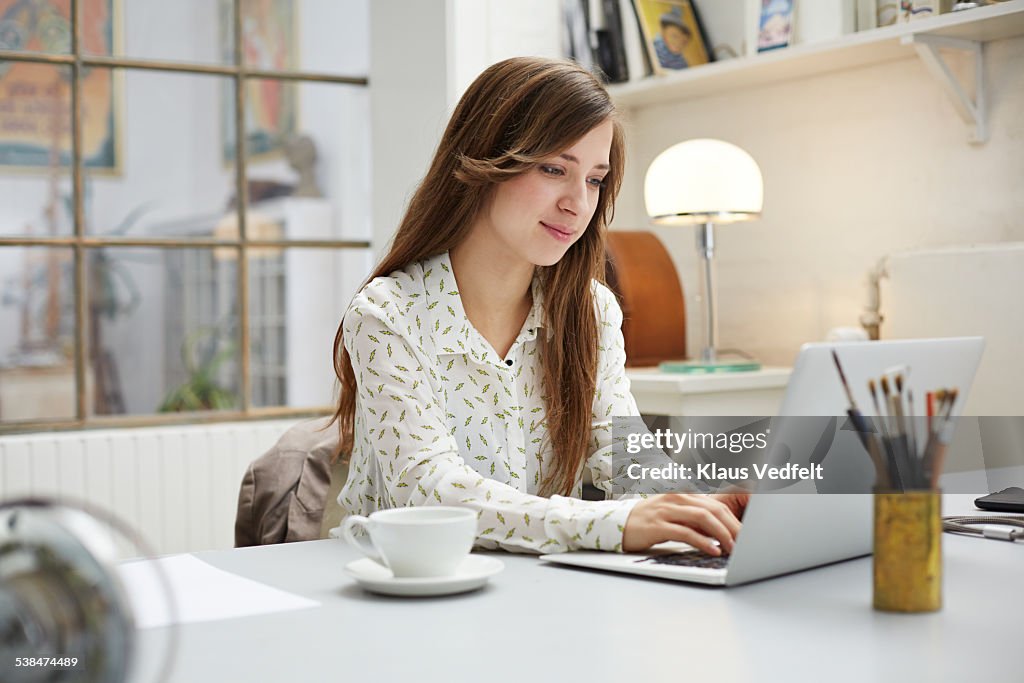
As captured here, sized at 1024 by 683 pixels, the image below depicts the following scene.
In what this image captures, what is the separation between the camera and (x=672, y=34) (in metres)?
2.93

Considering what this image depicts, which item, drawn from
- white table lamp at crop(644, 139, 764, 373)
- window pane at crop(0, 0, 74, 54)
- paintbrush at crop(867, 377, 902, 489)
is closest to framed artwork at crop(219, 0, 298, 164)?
window pane at crop(0, 0, 74, 54)

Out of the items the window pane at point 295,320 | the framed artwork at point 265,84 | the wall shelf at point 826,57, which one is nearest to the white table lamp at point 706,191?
the wall shelf at point 826,57

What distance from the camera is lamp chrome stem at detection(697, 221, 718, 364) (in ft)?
8.64

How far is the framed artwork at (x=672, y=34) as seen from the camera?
2875 mm

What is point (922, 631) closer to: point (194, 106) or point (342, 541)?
point (342, 541)

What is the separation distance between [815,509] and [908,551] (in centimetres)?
14

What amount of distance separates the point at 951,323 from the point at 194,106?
9.22 ft

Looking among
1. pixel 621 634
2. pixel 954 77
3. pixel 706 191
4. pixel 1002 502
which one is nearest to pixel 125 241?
pixel 706 191

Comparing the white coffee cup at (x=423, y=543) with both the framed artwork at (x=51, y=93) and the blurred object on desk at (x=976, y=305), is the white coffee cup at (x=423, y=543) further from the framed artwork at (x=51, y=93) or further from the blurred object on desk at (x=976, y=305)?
the framed artwork at (x=51, y=93)

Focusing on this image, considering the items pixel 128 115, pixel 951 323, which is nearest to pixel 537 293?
pixel 951 323

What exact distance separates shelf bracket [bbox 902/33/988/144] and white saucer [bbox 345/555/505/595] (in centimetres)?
175

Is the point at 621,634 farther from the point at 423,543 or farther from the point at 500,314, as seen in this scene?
the point at 500,314

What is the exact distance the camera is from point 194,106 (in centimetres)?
404

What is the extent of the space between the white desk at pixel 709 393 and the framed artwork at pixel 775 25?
0.78 m
